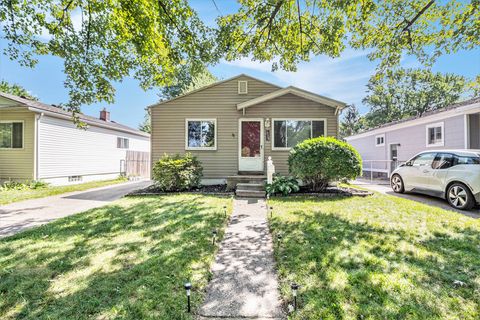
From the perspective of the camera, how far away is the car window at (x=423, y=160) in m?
7.39

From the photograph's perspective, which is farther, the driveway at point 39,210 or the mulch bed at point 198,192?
the mulch bed at point 198,192

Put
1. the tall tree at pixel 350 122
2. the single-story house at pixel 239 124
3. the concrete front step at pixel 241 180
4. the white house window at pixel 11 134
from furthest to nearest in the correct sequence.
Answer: the tall tree at pixel 350 122
the white house window at pixel 11 134
the single-story house at pixel 239 124
the concrete front step at pixel 241 180

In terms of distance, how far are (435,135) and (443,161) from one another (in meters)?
6.63

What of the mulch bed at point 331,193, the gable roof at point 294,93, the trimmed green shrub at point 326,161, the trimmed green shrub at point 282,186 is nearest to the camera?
the trimmed green shrub at point 326,161

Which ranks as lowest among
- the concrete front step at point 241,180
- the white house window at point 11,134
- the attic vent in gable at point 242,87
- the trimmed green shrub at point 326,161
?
the concrete front step at point 241,180

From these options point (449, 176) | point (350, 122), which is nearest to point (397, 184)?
point (449, 176)

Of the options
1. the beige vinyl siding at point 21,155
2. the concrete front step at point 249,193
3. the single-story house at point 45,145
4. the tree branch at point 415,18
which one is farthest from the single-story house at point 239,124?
the beige vinyl siding at point 21,155

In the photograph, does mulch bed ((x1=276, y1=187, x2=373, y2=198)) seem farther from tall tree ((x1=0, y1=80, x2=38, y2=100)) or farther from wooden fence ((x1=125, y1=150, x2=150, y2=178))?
tall tree ((x1=0, y1=80, x2=38, y2=100))

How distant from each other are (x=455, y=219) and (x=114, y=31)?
10.4 meters

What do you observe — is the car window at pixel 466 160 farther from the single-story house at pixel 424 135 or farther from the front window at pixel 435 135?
the front window at pixel 435 135

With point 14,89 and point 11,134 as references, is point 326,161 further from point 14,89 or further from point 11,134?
point 14,89

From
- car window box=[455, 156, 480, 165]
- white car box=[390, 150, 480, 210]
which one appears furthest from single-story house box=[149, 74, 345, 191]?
car window box=[455, 156, 480, 165]

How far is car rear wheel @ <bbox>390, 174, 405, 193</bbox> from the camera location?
28.4ft

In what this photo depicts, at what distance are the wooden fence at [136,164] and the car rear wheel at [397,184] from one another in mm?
15629
